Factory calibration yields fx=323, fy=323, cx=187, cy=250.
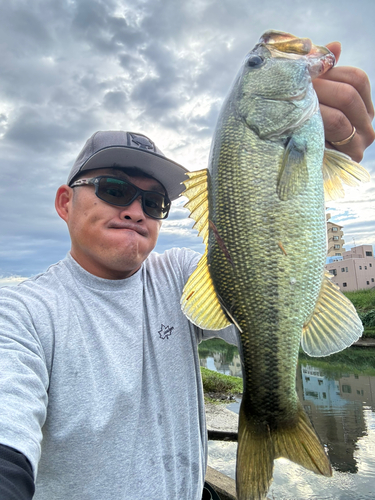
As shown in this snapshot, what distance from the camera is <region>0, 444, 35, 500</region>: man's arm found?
39.5 inches

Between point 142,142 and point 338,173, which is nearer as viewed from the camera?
point 338,173

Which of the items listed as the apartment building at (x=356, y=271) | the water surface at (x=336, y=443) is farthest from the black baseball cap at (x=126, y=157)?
the apartment building at (x=356, y=271)

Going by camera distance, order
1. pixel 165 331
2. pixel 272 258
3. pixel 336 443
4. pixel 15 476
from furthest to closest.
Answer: pixel 336 443 → pixel 165 331 → pixel 272 258 → pixel 15 476

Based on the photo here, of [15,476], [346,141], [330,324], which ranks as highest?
[346,141]

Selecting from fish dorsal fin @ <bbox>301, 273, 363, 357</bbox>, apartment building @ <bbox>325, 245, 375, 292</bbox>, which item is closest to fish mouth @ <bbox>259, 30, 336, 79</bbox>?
fish dorsal fin @ <bbox>301, 273, 363, 357</bbox>

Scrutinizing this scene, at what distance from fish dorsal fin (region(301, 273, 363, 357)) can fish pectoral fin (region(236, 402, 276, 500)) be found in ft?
1.40

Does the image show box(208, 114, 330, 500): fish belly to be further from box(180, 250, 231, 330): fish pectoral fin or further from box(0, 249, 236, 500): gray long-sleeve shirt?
box(0, 249, 236, 500): gray long-sleeve shirt

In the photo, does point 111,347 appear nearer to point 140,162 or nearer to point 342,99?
point 140,162

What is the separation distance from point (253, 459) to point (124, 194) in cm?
165

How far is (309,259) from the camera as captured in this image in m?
1.49

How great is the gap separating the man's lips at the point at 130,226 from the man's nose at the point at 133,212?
0.13ft

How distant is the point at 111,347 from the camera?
183cm

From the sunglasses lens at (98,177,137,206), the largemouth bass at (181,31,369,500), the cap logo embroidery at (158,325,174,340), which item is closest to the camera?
the largemouth bass at (181,31,369,500)

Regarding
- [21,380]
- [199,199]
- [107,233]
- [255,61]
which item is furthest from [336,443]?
[255,61]
